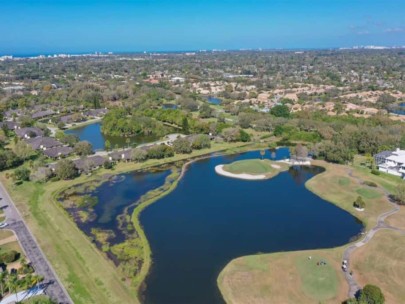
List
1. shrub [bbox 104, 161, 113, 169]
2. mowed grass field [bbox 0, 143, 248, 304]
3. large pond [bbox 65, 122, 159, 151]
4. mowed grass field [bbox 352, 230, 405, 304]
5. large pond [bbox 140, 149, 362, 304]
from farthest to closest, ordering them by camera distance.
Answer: large pond [bbox 65, 122, 159, 151] < shrub [bbox 104, 161, 113, 169] < large pond [bbox 140, 149, 362, 304] < mowed grass field [bbox 352, 230, 405, 304] < mowed grass field [bbox 0, 143, 248, 304]

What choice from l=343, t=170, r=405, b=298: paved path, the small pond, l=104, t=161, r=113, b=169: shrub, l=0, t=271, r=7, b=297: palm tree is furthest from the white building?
l=0, t=271, r=7, b=297: palm tree

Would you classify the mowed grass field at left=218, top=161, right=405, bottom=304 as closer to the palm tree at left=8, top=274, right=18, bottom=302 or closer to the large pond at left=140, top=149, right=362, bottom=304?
the large pond at left=140, top=149, right=362, bottom=304

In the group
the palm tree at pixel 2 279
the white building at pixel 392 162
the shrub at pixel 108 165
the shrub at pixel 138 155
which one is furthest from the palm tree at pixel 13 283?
the white building at pixel 392 162

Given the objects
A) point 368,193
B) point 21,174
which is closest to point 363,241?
point 368,193

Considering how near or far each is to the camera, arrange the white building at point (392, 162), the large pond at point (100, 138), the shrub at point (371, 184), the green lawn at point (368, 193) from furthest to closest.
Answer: the large pond at point (100, 138)
the white building at point (392, 162)
the shrub at point (371, 184)
the green lawn at point (368, 193)

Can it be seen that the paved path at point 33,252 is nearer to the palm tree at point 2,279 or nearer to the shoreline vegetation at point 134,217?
the shoreline vegetation at point 134,217

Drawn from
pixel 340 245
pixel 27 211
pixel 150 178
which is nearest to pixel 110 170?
pixel 150 178

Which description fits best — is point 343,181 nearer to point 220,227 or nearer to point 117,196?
point 220,227
